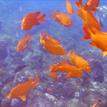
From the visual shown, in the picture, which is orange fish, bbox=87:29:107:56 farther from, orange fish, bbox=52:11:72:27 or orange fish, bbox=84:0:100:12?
orange fish, bbox=52:11:72:27

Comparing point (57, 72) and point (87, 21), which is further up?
point (87, 21)

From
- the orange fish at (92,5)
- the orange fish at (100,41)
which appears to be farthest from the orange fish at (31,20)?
the orange fish at (100,41)

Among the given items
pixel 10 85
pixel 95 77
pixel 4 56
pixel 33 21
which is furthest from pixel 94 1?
pixel 4 56

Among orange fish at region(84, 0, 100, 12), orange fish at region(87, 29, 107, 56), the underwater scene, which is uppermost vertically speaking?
orange fish at region(84, 0, 100, 12)

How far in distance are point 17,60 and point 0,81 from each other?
3.54m

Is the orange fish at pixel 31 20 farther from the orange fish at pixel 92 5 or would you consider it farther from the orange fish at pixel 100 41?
the orange fish at pixel 100 41

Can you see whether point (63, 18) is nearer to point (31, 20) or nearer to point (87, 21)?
point (31, 20)

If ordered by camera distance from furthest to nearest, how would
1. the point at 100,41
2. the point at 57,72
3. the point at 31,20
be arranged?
the point at 57,72 → the point at 31,20 → the point at 100,41

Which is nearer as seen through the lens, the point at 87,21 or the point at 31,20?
the point at 87,21

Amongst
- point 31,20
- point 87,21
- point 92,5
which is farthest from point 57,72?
point 87,21

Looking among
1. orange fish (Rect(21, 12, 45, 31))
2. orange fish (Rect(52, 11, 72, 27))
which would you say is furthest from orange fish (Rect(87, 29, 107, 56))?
orange fish (Rect(52, 11, 72, 27))

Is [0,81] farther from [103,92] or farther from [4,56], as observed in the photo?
[4,56]

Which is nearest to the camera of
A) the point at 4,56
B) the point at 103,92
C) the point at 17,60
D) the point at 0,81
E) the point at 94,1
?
the point at 94,1

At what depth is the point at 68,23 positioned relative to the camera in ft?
22.3
